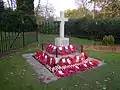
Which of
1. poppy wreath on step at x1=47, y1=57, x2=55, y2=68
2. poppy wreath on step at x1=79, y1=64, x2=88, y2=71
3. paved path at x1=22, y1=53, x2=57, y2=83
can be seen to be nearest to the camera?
paved path at x1=22, y1=53, x2=57, y2=83

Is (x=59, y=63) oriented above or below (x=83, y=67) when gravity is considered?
above

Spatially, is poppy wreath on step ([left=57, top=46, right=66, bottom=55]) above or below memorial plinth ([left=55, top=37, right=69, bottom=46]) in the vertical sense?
below

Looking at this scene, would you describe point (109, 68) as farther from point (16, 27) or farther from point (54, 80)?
point (16, 27)

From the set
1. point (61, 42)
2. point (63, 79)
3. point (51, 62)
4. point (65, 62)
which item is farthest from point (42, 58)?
point (63, 79)

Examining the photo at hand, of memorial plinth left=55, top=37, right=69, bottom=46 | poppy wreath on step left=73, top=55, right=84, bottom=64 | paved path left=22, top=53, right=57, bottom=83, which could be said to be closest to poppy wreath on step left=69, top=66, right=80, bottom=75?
poppy wreath on step left=73, top=55, right=84, bottom=64

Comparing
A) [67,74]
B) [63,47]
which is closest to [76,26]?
[63,47]

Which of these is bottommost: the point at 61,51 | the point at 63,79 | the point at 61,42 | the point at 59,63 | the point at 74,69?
the point at 63,79

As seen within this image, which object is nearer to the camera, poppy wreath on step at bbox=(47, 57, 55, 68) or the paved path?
the paved path

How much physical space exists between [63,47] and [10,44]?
451 centimetres

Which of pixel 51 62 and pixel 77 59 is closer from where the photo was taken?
pixel 51 62

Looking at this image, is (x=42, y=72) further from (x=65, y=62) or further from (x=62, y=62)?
(x=65, y=62)

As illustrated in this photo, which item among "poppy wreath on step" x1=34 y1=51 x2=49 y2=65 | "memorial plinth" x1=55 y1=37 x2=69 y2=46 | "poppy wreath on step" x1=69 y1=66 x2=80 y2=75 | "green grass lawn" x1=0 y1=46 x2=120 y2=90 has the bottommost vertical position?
"green grass lawn" x1=0 y1=46 x2=120 y2=90

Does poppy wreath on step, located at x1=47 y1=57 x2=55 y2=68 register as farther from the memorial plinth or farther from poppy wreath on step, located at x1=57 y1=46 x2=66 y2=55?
the memorial plinth

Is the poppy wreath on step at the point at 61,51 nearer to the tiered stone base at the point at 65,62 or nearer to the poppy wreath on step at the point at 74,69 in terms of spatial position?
the tiered stone base at the point at 65,62
